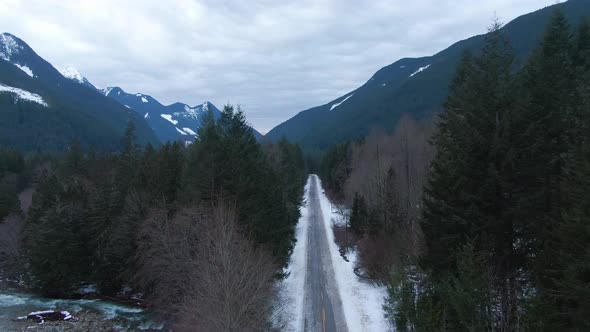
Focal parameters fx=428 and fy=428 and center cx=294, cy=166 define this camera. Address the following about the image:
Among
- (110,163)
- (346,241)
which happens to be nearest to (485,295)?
(346,241)

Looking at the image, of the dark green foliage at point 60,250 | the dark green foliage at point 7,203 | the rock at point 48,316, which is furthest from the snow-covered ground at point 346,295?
the dark green foliage at point 7,203

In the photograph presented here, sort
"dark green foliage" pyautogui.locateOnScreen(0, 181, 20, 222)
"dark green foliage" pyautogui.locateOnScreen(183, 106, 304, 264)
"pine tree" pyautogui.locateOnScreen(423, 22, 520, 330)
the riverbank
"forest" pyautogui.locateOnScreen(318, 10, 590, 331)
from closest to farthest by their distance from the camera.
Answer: "forest" pyautogui.locateOnScreen(318, 10, 590, 331) < "pine tree" pyautogui.locateOnScreen(423, 22, 520, 330) < "dark green foliage" pyautogui.locateOnScreen(183, 106, 304, 264) < the riverbank < "dark green foliage" pyautogui.locateOnScreen(0, 181, 20, 222)

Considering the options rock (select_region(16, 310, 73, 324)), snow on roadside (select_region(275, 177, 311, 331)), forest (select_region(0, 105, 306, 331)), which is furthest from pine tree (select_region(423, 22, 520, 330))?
rock (select_region(16, 310, 73, 324))

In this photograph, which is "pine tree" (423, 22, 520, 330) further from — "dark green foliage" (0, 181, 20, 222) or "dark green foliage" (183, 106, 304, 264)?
"dark green foliage" (0, 181, 20, 222)

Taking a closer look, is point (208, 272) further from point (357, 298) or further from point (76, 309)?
point (76, 309)

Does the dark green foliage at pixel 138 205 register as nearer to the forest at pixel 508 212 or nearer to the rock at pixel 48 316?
the rock at pixel 48 316

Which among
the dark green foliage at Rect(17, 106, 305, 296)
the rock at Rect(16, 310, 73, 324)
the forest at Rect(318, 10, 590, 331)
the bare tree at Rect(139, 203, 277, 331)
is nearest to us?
the forest at Rect(318, 10, 590, 331)
